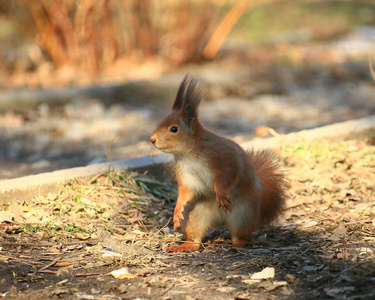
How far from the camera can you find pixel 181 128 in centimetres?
331

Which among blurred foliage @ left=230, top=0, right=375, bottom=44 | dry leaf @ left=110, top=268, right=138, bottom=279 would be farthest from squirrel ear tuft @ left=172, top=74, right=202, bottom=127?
blurred foliage @ left=230, top=0, right=375, bottom=44

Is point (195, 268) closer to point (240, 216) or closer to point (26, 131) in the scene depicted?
point (240, 216)

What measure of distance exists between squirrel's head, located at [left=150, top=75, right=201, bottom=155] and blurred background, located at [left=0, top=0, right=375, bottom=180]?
2.51 m

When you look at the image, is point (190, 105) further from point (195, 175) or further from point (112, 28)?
point (112, 28)

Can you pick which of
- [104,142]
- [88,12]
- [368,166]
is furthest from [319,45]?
[368,166]

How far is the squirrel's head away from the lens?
328cm

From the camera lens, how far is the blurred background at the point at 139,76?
6.78m

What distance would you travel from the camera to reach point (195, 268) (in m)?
3.08

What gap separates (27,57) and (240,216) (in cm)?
602

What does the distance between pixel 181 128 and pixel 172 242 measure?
2.26ft

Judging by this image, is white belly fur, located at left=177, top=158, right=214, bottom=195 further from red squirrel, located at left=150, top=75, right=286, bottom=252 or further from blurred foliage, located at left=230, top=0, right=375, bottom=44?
blurred foliage, located at left=230, top=0, right=375, bottom=44

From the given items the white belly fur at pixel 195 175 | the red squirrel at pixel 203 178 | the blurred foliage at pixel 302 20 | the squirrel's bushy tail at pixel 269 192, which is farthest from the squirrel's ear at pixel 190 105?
the blurred foliage at pixel 302 20

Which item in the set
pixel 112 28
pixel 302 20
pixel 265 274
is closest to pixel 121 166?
pixel 265 274

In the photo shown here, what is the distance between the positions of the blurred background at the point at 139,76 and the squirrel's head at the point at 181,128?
98.7 inches
